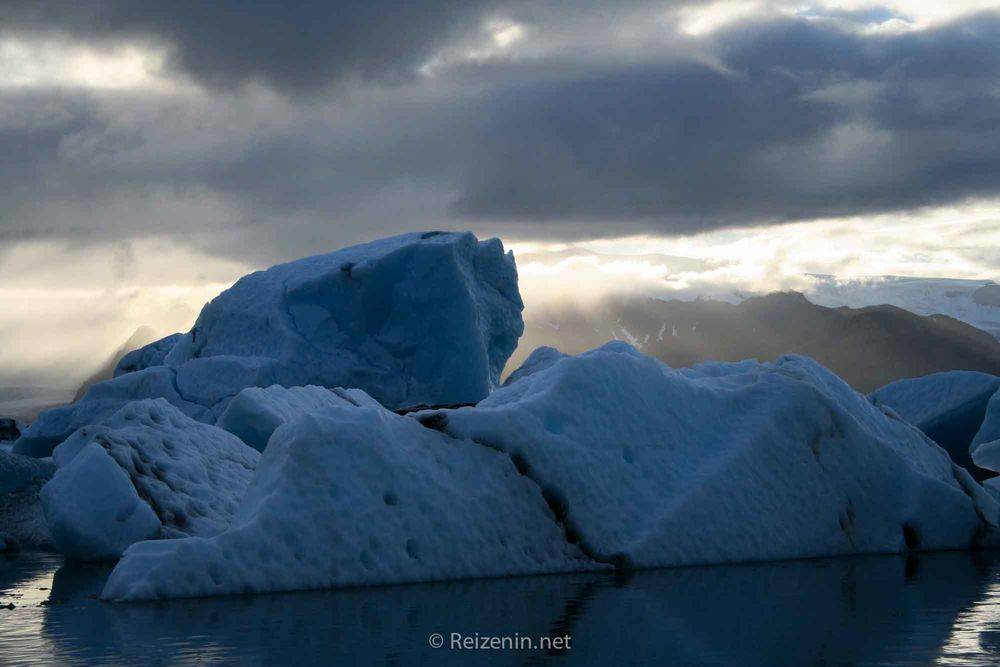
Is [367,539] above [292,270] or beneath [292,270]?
beneath

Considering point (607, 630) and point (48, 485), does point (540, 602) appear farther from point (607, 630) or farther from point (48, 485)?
point (48, 485)

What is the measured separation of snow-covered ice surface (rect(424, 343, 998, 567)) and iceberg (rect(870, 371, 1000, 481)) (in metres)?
13.0

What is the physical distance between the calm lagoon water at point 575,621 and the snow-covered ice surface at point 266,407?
6.88 m

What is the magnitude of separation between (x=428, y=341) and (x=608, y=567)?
17.7 metres

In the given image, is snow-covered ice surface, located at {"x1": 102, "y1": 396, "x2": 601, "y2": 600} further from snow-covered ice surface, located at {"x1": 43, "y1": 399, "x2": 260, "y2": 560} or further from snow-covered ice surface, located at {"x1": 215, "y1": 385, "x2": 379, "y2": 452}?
snow-covered ice surface, located at {"x1": 215, "y1": 385, "x2": 379, "y2": 452}

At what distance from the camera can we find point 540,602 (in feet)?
31.8

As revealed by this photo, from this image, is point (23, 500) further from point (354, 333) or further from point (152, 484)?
point (354, 333)

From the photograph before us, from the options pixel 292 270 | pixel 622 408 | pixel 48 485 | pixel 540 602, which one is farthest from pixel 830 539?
pixel 292 270

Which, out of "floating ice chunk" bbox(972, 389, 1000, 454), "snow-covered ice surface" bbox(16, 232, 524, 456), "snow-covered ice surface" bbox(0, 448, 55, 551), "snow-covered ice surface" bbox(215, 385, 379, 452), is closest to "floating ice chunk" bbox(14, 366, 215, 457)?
"snow-covered ice surface" bbox(16, 232, 524, 456)

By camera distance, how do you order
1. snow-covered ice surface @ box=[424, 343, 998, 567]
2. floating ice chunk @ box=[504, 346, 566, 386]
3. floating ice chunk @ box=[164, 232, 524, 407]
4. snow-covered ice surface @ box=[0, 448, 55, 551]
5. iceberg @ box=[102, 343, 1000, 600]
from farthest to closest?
floating ice chunk @ box=[504, 346, 566, 386] → floating ice chunk @ box=[164, 232, 524, 407] → snow-covered ice surface @ box=[0, 448, 55, 551] → snow-covered ice surface @ box=[424, 343, 998, 567] → iceberg @ box=[102, 343, 1000, 600]

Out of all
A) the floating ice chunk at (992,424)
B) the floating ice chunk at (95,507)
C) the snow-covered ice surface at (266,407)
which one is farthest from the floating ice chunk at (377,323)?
the floating ice chunk at (95,507)

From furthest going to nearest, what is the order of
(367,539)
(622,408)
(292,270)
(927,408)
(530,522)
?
(292,270), (927,408), (622,408), (530,522), (367,539)

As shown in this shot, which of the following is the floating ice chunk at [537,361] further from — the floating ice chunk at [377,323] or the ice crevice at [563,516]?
the ice crevice at [563,516]

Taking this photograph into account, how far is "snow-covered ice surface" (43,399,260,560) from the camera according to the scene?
14539 millimetres
